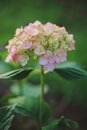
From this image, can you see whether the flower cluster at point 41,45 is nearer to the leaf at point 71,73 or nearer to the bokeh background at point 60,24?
the leaf at point 71,73

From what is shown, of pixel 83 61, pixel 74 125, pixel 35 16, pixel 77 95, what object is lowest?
pixel 74 125

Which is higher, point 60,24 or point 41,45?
point 60,24

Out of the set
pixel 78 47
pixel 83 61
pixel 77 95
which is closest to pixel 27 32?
pixel 77 95

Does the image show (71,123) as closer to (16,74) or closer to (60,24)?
(16,74)

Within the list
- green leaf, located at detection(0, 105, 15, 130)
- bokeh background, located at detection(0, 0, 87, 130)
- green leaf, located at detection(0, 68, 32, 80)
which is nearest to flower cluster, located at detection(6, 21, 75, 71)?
green leaf, located at detection(0, 68, 32, 80)

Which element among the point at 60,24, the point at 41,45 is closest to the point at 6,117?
the point at 41,45

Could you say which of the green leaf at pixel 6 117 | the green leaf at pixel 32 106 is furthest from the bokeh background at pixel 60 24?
the green leaf at pixel 6 117

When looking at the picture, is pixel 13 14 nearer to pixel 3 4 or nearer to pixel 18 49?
pixel 3 4
